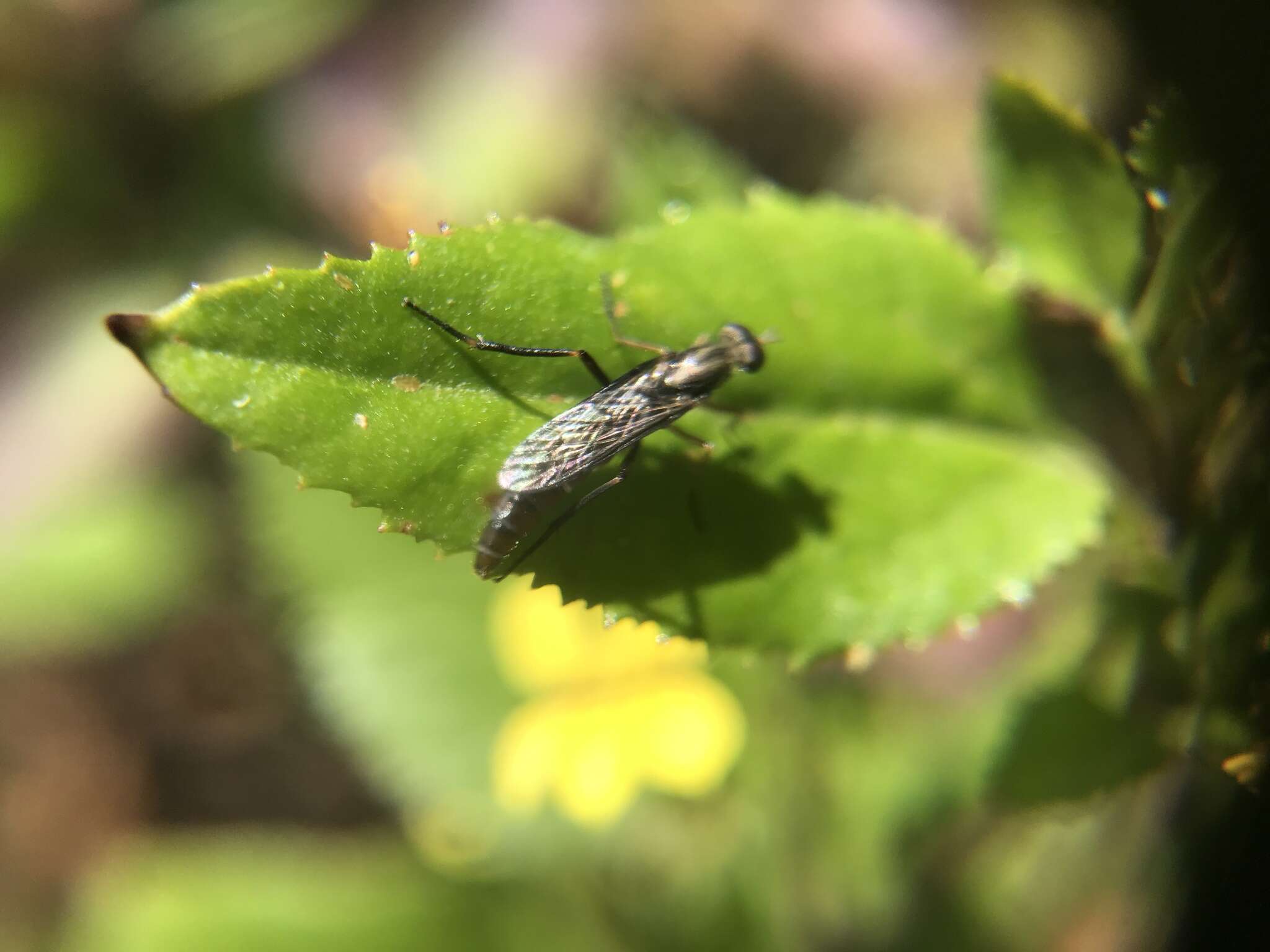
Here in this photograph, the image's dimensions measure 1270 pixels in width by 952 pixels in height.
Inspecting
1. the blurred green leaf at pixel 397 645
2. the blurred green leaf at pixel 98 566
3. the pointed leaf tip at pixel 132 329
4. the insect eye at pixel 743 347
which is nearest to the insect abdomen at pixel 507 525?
the insect eye at pixel 743 347

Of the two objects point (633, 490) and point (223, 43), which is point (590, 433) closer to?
point (633, 490)

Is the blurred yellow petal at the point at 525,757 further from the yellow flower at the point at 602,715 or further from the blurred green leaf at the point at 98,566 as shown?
the blurred green leaf at the point at 98,566

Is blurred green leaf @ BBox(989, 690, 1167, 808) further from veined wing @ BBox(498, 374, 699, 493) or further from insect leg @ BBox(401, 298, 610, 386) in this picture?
insect leg @ BBox(401, 298, 610, 386)

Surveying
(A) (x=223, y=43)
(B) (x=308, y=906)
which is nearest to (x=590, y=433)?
(B) (x=308, y=906)

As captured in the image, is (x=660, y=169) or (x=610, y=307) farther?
(x=660, y=169)

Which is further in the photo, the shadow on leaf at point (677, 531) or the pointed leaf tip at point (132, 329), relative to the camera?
the shadow on leaf at point (677, 531)

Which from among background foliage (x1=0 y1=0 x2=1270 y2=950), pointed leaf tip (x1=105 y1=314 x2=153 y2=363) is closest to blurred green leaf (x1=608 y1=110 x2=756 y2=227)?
background foliage (x1=0 y1=0 x2=1270 y2=950)
